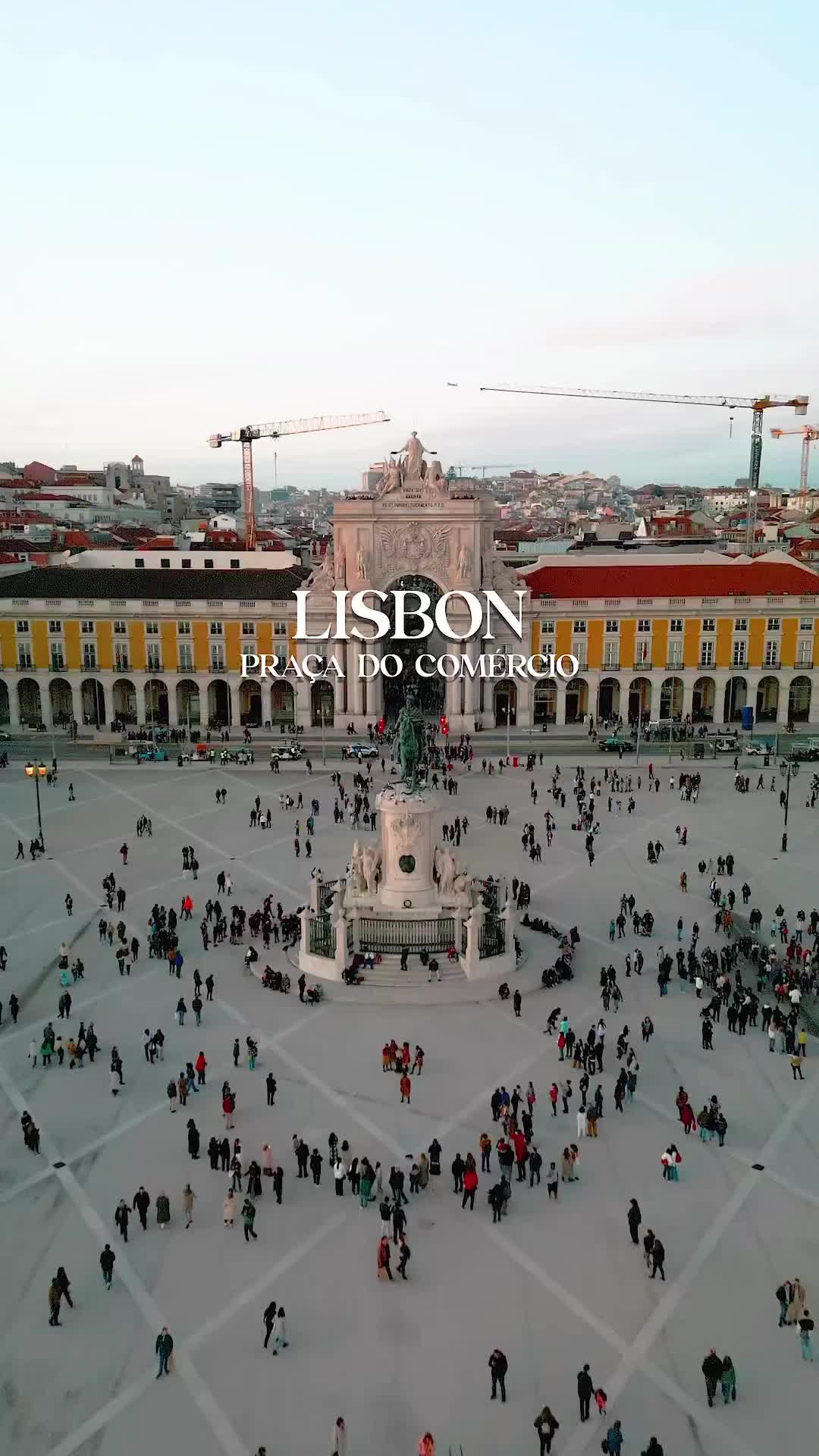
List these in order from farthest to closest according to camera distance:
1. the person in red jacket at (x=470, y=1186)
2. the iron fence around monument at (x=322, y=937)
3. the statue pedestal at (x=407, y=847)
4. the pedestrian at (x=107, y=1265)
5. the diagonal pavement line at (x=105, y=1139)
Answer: the statue pedestal at (x=407, y=847)
the iron fence around monument at (x=322, y=937)
the diagonal pavement line at (x=105, y=1139)
the person in red jacket at (x=470, y=1186)
the pedestrian at (x=107, y=1265)

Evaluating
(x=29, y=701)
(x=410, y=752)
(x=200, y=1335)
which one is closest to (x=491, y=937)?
(x=410, y=752)

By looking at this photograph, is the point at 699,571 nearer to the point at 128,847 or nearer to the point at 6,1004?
the point at 128,847

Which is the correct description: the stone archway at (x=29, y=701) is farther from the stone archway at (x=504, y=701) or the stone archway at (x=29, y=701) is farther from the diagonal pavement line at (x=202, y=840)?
the stone archway at (x=504, y=701)

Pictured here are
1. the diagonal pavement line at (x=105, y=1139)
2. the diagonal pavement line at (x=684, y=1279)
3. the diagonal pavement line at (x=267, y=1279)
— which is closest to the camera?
the diagonal pavement line at (x=684, y=1279)

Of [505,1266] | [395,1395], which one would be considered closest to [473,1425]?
[395,1395]

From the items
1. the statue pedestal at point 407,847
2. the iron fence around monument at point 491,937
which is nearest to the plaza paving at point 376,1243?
the iron fence around monument at point 491,937

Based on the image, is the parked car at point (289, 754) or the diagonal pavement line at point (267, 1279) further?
the parked car at point (289, 754)
